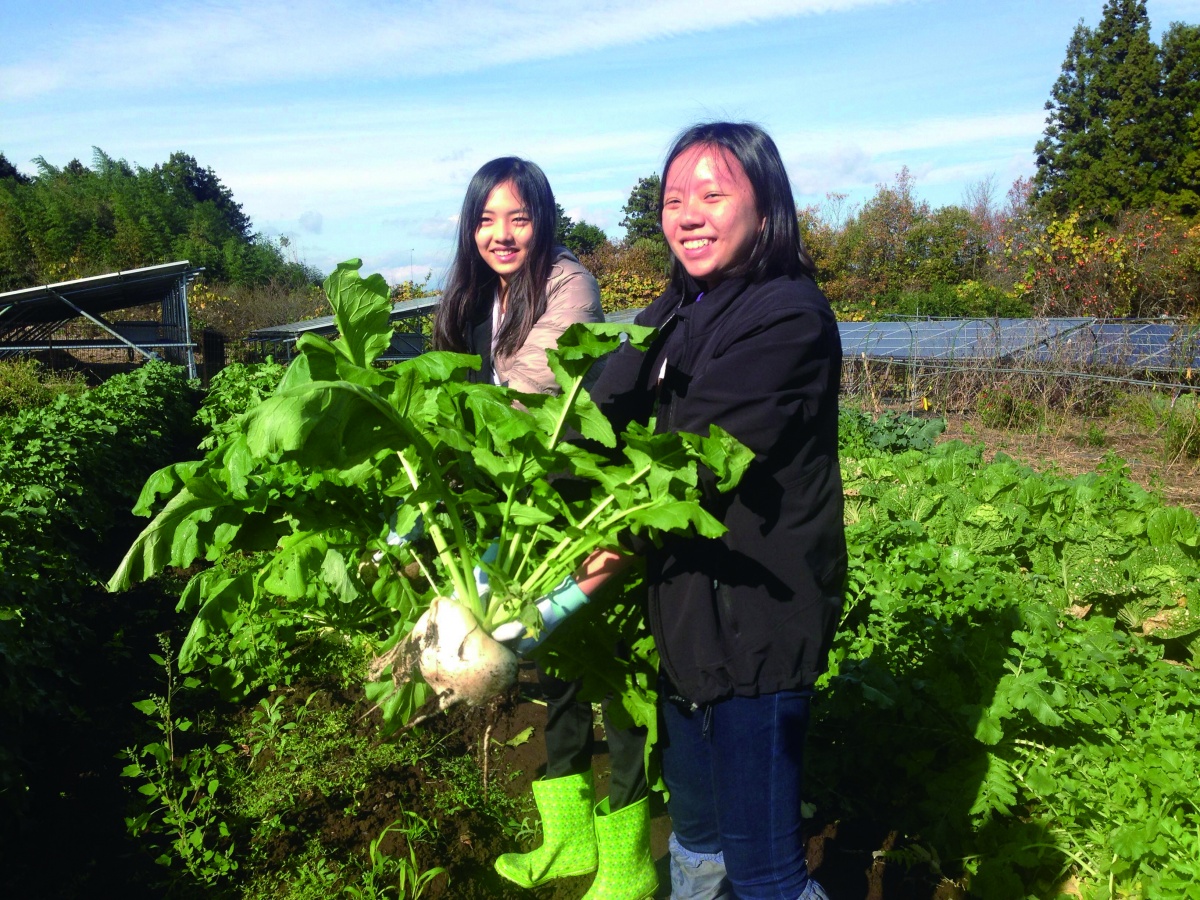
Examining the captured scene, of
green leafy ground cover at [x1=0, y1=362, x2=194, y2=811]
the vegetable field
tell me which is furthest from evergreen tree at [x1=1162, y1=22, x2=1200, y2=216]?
green leafy ground cover at [x1=0, y1=362, x2=194, y2=811]

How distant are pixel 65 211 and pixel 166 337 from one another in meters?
12.8

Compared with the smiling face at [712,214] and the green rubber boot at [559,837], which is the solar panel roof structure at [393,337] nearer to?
the green rubber boot at [559,837]

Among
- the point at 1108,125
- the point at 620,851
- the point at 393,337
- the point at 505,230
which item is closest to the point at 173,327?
the point at 393,337

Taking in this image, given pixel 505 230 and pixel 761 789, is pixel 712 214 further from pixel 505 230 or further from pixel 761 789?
pixel 761 789

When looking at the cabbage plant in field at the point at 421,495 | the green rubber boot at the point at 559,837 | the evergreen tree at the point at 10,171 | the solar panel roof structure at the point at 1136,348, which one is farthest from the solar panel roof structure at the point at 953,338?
the evergreen tree at the point at 10,171

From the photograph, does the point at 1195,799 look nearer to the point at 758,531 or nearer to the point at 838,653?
the point at 838,653

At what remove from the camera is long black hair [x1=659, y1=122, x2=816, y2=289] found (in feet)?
5.88

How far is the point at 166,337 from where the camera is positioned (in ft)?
72.9

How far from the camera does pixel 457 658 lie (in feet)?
5.08

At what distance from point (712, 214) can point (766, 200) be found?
0.12 meters

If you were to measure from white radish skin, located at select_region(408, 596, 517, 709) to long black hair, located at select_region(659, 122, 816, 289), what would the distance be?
0.85 metres

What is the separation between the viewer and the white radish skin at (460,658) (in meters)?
1.55

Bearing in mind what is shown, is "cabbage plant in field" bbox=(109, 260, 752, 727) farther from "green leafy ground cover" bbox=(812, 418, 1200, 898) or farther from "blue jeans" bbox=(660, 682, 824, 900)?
"green leafy ground cover" bbox=(812, 418, 1200, 898)

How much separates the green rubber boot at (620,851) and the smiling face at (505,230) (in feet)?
4.91
